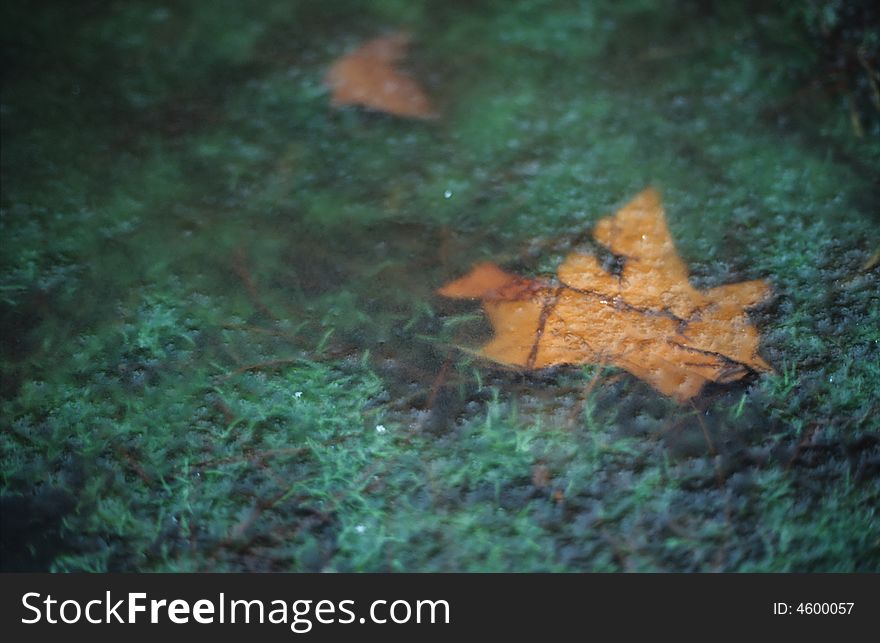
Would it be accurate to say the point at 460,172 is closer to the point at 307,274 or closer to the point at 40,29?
the point at 307,274

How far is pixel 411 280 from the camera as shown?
1.31 meters

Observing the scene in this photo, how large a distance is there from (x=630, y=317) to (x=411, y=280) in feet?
1.19

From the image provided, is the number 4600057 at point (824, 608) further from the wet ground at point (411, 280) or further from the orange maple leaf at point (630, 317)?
the orange maple leaf at point (630, 317)

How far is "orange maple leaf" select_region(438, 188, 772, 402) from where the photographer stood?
1229 millimetres

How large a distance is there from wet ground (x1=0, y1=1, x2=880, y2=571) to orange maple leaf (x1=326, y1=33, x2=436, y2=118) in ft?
0.09

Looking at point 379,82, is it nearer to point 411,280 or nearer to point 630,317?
point 411,280

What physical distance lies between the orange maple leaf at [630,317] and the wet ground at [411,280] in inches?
1.0

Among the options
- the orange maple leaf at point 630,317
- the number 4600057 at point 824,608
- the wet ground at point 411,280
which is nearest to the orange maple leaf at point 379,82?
the wet ground at point 411,280

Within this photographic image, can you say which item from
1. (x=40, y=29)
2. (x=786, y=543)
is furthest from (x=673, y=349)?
(x=40, y=29)

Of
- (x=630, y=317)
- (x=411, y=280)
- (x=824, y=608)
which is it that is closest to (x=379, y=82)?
(x=411, y=280)

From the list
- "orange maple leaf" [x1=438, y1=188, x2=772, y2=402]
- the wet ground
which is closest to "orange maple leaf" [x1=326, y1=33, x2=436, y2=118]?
the wet ground

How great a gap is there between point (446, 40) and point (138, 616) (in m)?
1.18

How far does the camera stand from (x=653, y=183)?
1398mm

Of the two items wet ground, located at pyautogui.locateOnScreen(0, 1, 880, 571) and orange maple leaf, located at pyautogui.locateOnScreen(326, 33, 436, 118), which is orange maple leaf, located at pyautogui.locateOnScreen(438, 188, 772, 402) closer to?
wet ground, located at pyautogui.locateOnScreen(0, 1, 880, 571)
